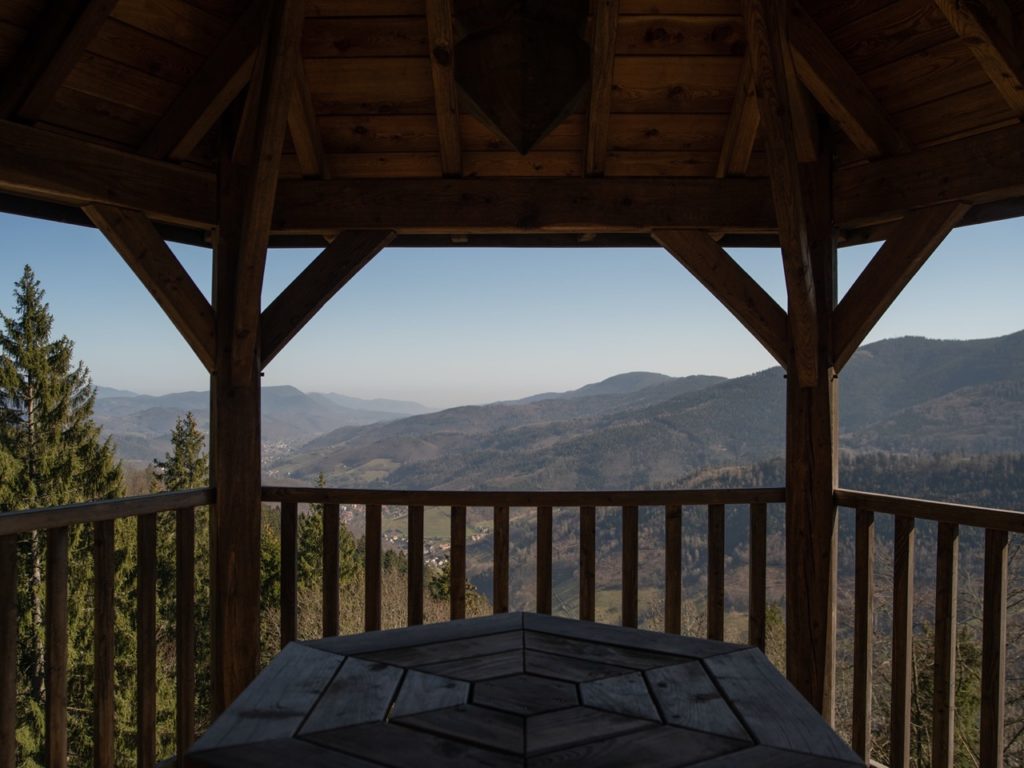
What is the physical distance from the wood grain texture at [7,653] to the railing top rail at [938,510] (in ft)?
9.79

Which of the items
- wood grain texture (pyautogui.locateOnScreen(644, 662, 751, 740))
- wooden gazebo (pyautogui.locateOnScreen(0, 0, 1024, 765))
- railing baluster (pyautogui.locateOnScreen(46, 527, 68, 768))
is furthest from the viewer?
wooden gazebo (pyautogui.locateOnScreen(0, 0, 1024, 765))

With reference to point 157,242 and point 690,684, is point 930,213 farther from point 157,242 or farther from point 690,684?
point 157,242

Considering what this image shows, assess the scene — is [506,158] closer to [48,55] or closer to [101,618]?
[48,55]

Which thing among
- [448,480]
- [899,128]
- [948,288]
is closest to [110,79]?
[899,128]

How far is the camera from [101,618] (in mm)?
2514

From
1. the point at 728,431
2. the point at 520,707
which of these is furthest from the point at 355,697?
the point at 728,431

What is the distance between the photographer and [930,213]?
293 centimetres

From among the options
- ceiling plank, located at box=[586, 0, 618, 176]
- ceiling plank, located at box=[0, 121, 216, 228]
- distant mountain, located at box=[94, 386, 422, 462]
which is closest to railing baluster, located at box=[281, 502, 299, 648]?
ceiling plank, located at box=[0, 121, 216, 228]

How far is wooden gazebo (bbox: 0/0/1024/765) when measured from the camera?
268 cm

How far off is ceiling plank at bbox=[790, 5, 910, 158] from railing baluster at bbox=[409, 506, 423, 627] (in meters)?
2.43

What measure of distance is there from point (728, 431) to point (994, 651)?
28.5m

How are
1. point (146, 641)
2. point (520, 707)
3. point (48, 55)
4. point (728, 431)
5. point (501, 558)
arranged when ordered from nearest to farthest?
point (520, 707)
point (48, 55)
point (146, 641)
point (501, 558)
point (728, 431)

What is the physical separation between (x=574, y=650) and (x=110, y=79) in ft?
9.11

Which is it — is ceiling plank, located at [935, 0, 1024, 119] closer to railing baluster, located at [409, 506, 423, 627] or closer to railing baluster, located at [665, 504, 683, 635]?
railing baluster, located at [665, 504, 683, 635]
